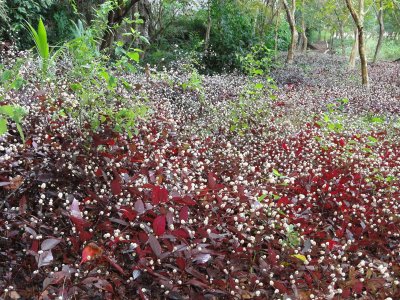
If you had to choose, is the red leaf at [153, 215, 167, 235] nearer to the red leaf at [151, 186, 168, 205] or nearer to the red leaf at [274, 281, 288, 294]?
the red leaf at [151, 186, 168, 205]

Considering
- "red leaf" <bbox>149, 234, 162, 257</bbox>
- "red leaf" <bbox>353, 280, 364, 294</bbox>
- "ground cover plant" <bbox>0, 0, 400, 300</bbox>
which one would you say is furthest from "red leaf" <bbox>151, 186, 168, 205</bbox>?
"red leaf" <bbox>353, 280, 364, 294</bbox>

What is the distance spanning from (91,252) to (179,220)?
0.64 m

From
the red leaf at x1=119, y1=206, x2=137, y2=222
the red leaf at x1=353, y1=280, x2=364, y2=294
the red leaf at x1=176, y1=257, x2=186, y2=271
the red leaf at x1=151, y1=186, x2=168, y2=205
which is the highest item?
the red leaf at x1=151, y1=186, x2=168, y2=205

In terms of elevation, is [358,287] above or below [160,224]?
below

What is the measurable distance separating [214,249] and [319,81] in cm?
955

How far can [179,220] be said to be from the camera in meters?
2.48

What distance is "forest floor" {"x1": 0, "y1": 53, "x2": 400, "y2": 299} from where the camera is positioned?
7.09 ft

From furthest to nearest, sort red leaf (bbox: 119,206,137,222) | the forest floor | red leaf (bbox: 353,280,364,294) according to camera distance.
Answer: red leaf (bbox: 353,280,364,294) < red leaf (bbox: 119,206,137,222) < the forest floor

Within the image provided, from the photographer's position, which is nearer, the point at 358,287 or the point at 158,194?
the point at 158,194

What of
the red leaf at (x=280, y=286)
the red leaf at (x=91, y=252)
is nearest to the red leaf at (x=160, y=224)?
the red leaf at (x=91, y=252)

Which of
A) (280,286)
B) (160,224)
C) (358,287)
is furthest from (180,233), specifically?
(358,287)

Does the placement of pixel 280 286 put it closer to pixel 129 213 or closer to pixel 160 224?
pixel 160 224

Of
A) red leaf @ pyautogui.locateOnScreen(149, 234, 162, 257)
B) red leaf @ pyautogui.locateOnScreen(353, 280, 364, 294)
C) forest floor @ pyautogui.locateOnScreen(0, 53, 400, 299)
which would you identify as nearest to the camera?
red leaf @ pyautogui.locateOnScreen(149, 234, 162, 257)

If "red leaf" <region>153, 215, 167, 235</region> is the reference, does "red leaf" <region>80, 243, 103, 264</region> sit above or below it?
below
